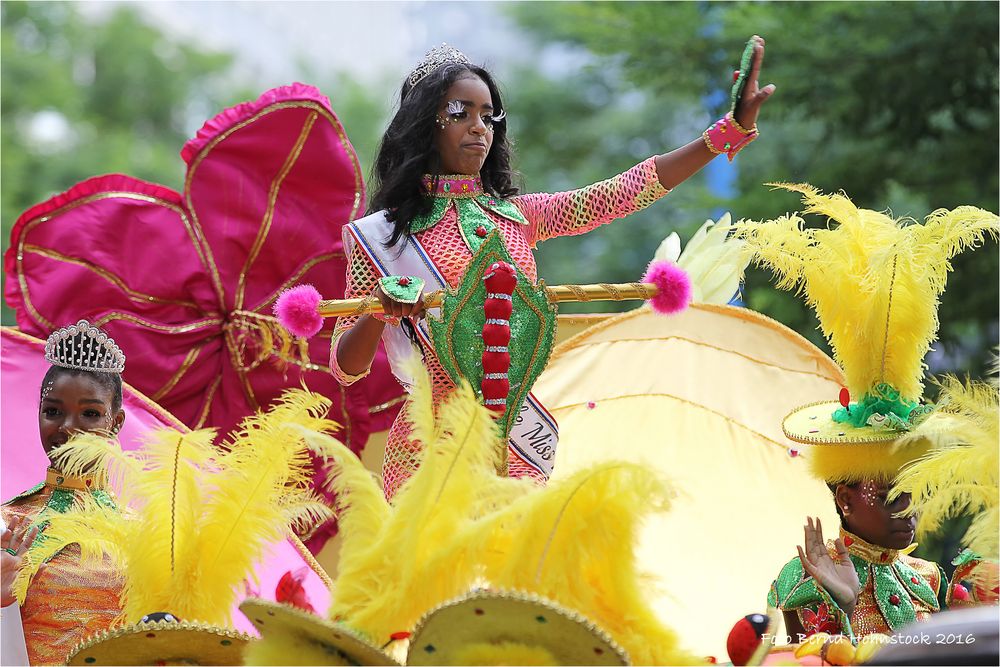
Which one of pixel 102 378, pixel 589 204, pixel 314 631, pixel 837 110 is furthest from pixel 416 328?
pixel 837 110

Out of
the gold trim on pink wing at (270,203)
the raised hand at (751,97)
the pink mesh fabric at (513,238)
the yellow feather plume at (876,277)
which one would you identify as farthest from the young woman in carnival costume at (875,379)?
the gold trim on pink wing at (270,203)

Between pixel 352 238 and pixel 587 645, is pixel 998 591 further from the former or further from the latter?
pixel 352 238

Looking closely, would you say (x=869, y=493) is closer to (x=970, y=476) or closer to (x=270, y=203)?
(x=970, y=476)

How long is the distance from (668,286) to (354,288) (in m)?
0.76

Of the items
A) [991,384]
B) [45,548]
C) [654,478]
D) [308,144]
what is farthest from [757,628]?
[308,144]

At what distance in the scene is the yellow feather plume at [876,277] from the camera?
10.6 ft

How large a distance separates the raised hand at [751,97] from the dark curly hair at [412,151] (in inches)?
24.5

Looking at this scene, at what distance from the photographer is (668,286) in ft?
9.93

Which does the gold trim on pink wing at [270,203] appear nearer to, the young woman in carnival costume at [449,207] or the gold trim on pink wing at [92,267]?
the gold trim on pink wing at [92,267]

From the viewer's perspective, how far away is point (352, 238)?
10.7 ft

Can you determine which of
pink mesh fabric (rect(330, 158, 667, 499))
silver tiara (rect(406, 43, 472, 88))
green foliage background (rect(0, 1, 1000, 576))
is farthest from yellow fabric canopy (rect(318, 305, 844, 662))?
silver tiara (rect(406, 43, 472, 88))

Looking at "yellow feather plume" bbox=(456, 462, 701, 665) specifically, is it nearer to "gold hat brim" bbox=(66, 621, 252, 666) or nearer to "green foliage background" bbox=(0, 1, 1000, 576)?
"gold hat brim" bbox=(66, 621, 252, 666)

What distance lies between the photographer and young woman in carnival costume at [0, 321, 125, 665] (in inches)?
113

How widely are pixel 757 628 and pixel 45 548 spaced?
1.39 m
